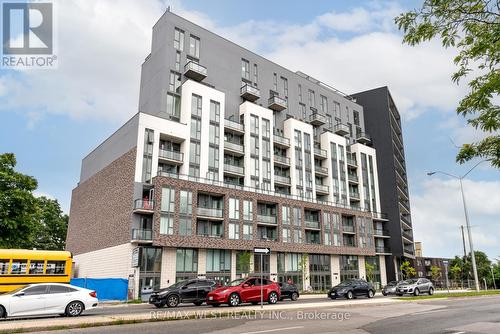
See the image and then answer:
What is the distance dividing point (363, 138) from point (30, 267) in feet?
194

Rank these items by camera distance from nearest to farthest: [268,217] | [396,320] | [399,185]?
[396,320], [268,217], [399,185]

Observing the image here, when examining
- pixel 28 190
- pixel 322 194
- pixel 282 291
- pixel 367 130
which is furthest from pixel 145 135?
pixel 367 130

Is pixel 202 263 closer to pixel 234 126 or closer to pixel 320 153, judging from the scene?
pixel 234 126

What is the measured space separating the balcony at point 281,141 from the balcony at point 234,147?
6725mm

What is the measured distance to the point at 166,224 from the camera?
38.6 m

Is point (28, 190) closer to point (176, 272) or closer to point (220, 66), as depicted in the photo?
point (176, 272)

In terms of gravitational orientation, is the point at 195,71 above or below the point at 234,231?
above

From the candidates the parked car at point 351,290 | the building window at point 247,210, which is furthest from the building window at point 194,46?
the parked car at point 351,290

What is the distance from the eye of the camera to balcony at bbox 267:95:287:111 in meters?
56.6

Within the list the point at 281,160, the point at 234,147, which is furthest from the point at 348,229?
the point at 234,147

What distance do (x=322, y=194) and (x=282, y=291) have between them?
116 ft

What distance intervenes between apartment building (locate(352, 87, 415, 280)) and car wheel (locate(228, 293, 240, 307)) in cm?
5222

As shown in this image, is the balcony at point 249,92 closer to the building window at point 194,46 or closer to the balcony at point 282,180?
the building window at point 194,46

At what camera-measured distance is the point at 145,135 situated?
41.0m
